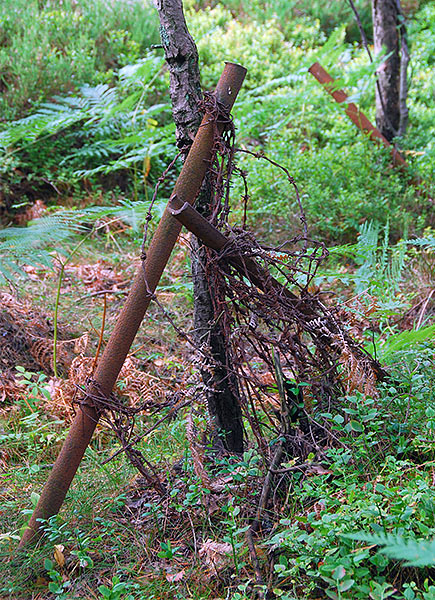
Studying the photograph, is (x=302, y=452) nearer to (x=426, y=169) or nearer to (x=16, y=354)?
(x=16, y=354)

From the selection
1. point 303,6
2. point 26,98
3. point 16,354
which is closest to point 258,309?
point 16,354

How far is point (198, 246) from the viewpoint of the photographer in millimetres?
2066

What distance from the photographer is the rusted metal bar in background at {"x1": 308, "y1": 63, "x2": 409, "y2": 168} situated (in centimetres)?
539

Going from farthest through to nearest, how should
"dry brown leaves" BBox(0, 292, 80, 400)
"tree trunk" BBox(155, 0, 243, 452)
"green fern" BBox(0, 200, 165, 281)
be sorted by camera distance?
1. "dry brown leaves" BBox(0, 292, 80, 400)
2. "green fern" BBox(0, 200, 165, 281)
3. "tree trunk" BBox(155, 0, 243, 452)

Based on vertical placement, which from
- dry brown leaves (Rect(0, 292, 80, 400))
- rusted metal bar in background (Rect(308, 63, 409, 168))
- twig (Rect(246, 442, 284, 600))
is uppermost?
rusted metal bar in background (Rect(308, 63, 409, 168))

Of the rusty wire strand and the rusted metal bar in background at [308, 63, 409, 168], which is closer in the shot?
the rusty wire strand

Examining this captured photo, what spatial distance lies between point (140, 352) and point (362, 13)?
32.4 feet

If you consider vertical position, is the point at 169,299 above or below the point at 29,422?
above

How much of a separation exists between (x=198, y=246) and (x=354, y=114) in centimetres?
428

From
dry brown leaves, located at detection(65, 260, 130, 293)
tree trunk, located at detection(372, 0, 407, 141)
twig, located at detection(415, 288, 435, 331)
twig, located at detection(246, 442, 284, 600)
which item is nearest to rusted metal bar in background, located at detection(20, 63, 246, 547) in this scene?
twig, located at detection(246, 442, 284, 600)

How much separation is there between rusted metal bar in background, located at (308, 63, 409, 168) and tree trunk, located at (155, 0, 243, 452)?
3630 mm

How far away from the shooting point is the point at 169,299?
438 cm

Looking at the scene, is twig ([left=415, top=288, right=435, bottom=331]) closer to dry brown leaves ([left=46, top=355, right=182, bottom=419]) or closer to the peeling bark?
dry brown leaves ([left=46, top=355, right=182, bottom=419])

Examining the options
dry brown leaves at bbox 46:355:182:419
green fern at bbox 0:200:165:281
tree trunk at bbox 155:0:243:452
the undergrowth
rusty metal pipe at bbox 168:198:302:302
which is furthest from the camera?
dry brown leaves at bbox 46:355:182:419
